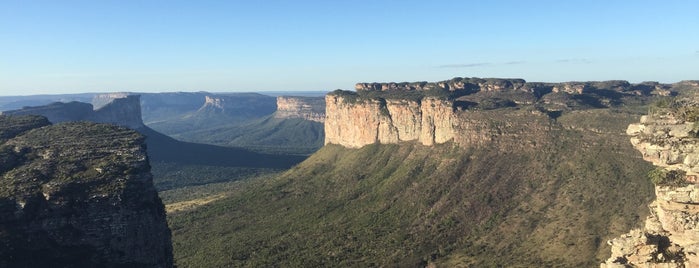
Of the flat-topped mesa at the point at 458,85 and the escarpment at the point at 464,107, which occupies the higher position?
the flat-topped mesa at the point at 458,85

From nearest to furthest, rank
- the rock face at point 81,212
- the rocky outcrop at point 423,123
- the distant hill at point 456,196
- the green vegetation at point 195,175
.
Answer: the rock face at point 81,212, the distant hill at point 456,196, the rocky outcrop at point 423,123, the green vegetation at point 195,175

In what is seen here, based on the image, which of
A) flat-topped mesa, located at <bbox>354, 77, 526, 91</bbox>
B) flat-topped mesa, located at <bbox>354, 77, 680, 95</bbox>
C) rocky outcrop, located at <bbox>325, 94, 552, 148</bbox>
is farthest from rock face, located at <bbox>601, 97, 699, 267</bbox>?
flat-topped mesa, located at <bbox>354, 77, 526, 91</bbox>

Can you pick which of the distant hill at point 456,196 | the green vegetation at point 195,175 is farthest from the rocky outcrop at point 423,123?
the green vegetation at point 195,175

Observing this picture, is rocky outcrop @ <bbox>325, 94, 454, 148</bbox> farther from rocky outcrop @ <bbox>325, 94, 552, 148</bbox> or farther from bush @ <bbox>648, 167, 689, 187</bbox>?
bush @ <bbox>648, 167, 689, 187</bbox>

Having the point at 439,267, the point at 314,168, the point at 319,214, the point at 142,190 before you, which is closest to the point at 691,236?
the point at 142,190

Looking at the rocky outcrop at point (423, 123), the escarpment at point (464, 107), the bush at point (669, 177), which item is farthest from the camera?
the escarpment at point (464, 107)

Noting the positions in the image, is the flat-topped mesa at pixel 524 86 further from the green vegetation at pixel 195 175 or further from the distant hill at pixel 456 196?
the green vegetation at pixel 195 175

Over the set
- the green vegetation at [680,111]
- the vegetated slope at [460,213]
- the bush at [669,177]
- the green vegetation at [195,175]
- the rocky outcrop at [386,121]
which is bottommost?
the green vegetation at [195,175]
